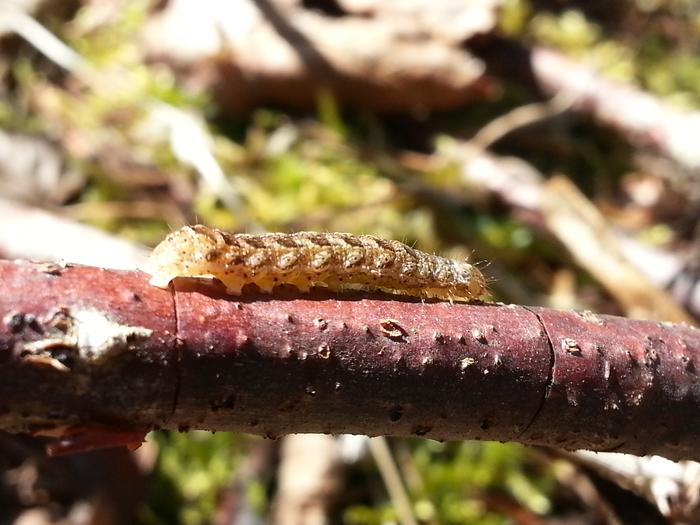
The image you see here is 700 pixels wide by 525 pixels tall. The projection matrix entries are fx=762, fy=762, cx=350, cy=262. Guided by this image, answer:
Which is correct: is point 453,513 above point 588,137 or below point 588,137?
below

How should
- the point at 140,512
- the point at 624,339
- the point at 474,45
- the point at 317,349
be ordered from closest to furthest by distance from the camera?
the point at 317,349
the point at 624,339
the point at 140,512
the point at 474,45

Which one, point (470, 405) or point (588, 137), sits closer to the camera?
point (470, 405)

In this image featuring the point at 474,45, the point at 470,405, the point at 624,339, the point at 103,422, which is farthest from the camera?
the point at 474,45

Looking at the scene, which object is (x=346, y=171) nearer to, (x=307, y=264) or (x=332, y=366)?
(x=307, y=264)

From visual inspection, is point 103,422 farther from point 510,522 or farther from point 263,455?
point 510,522

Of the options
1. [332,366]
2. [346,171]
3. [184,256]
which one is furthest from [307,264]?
[346,171]

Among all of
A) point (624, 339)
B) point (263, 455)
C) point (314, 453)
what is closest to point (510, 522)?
point (314, 453)
